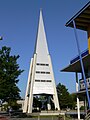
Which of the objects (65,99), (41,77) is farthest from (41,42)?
(65,99)

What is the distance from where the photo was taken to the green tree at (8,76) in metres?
44.7

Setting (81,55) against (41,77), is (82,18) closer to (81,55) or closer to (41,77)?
(81,55)

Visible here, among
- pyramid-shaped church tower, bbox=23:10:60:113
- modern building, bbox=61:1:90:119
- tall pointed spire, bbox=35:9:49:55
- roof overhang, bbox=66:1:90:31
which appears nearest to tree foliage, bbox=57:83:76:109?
pyramid-shaped church tower, bbox=23:10:60:113

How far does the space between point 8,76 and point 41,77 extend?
1296 inches

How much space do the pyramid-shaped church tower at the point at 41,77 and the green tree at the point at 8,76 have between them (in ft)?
94.0

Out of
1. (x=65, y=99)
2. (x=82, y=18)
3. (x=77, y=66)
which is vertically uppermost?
(x=82, y=18)

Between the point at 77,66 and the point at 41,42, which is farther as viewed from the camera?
the point at 41,42

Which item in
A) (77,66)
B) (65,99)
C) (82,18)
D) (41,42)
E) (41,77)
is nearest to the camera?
(82,18)

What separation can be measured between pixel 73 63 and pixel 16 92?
17710 millimetres

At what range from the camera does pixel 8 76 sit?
45781 millimetres

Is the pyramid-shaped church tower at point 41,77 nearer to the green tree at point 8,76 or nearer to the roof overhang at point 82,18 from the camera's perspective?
the green tree at point 8,76

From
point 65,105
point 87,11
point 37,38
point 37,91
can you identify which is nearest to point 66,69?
point 87,11

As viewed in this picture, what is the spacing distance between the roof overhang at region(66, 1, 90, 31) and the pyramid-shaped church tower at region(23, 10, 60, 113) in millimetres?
46420

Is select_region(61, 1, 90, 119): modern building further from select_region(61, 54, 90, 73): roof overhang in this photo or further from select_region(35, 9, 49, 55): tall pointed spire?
select_region(35, 9, 49, 55): tall pointed spire
